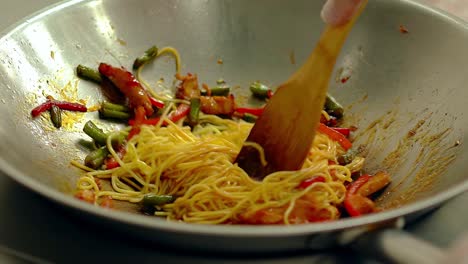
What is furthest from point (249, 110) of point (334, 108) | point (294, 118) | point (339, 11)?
point (339, 11)

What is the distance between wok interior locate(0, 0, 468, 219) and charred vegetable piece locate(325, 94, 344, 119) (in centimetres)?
3

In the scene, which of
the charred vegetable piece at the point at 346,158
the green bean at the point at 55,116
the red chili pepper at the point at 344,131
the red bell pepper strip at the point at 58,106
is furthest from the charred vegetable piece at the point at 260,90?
the green bean at the point at 55,116

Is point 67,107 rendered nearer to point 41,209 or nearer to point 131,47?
point 131,47

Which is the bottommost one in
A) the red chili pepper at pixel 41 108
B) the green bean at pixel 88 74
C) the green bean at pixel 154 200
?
the green bean at pixel 154 200

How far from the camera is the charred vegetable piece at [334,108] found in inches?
79.1

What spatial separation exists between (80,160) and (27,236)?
48 centimetres

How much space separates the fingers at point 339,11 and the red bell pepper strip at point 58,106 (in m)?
0.86

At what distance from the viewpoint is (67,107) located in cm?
181

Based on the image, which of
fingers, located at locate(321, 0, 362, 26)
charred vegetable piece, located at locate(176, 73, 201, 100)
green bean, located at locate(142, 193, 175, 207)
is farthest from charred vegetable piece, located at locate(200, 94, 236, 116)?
fingers, located at locate(321, 0, 362, 26)

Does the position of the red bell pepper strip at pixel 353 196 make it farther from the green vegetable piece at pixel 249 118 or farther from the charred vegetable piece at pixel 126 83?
the charred vegetable piece at pixel 126 83

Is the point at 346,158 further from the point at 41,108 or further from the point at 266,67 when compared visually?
the point at 41,108

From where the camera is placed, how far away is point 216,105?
2.04 m

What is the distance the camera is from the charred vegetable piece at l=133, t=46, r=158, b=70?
204 centimetres

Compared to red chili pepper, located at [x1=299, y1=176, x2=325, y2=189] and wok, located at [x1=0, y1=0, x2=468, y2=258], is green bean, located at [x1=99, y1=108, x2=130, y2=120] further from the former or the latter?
red chili pepper, located at [x1=299, y1=176, x2=325, y2=189]
